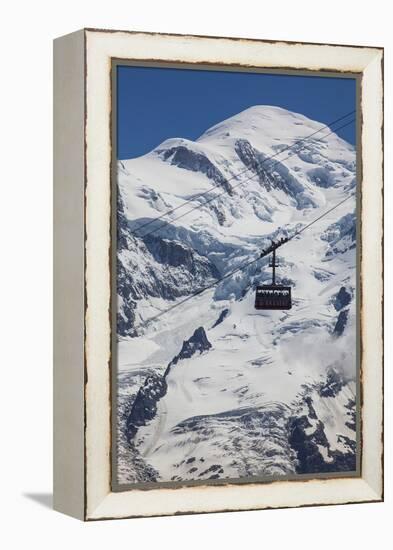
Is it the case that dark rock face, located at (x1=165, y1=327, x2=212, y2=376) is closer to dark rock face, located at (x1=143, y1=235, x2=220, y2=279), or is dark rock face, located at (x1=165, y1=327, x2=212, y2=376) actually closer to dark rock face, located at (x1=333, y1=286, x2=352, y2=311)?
dark rock face, located at (x1=143, y1=235, x2=220, y2=279)

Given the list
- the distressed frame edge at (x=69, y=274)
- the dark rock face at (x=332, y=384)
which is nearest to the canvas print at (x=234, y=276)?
the dark rock face at (x=332, y=384)

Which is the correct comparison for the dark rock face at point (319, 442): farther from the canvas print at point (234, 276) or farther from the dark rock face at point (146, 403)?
the dark rock face at point (146, 403)

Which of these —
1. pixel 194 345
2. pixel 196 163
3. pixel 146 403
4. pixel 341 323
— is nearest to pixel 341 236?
pixel 341 323

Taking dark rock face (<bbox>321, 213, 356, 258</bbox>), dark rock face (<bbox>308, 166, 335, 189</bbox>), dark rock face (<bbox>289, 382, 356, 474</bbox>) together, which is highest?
dark rock face (<bbox>308, 166, 335, 189</bbox>)

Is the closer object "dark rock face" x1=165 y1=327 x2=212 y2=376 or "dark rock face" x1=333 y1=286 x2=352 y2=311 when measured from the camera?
"dark rock face" x1=165 y1=327 x2=212 y2=376

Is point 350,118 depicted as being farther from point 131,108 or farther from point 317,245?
point 131,108

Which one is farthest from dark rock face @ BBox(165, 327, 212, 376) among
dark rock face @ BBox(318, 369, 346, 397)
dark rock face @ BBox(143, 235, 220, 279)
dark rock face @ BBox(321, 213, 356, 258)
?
dark rock face @ BBox(321, 213, 356, 258)
